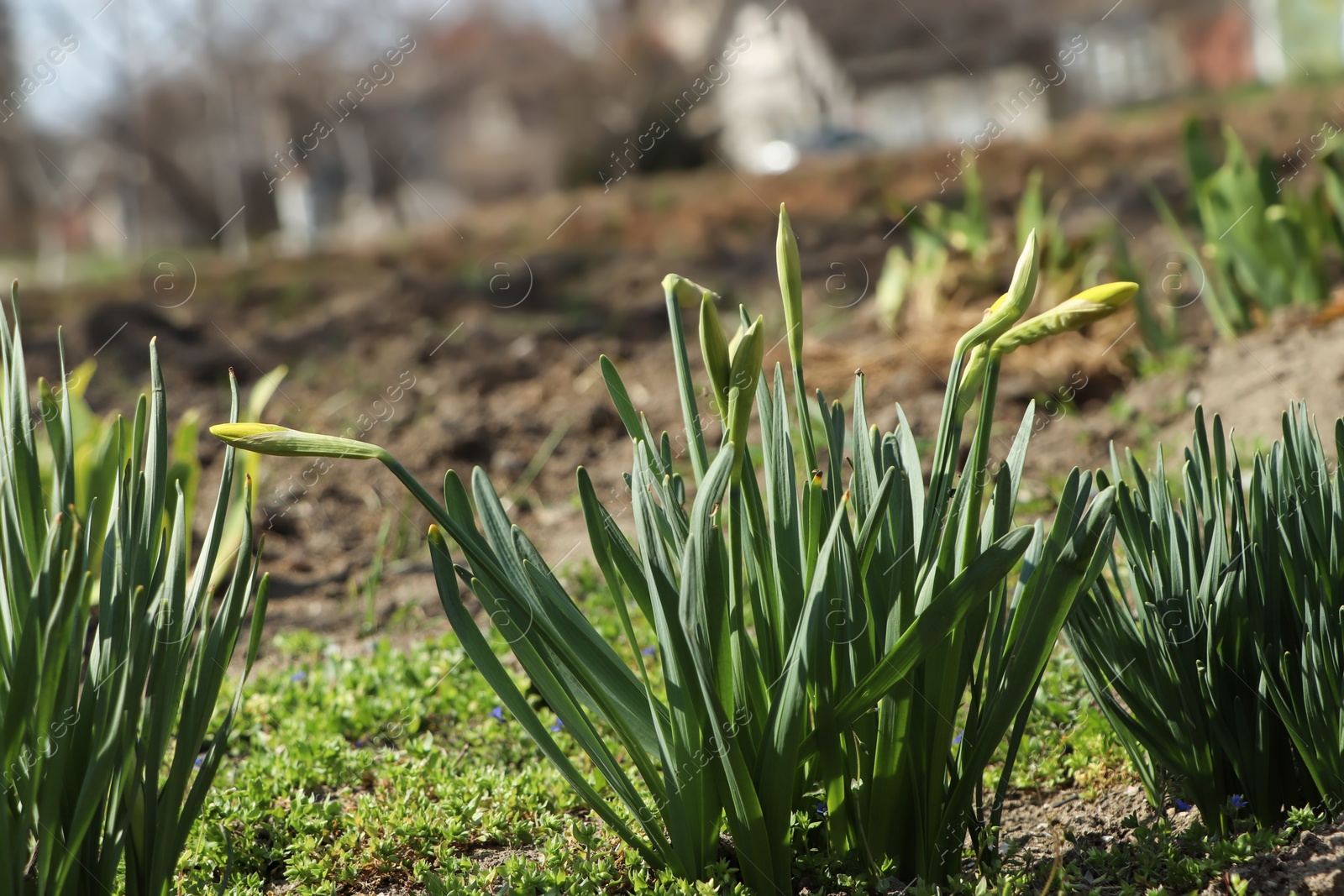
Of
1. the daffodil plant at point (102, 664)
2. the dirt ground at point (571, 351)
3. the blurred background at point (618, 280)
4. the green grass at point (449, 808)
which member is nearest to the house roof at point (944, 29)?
the blurred background at point (618, 280)

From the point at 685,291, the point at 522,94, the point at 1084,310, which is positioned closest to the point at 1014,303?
the point at 1084,310

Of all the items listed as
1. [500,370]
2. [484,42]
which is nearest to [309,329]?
[500,370]

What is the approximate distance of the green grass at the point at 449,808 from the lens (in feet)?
4.58

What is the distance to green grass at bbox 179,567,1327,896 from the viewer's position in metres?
1.40

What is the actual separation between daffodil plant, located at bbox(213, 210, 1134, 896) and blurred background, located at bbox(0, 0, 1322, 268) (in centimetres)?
1243

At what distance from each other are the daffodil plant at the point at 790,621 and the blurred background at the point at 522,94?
12431 millimetres

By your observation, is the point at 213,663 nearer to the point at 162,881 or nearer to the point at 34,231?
the point at 162,881

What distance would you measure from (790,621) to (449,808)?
73 cm

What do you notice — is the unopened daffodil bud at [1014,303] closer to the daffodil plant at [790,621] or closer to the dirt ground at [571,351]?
the daffodil plant at [790,621]

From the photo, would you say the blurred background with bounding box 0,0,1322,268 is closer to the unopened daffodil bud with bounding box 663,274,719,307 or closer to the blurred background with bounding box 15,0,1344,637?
the blurred background with bounding box 15,0,1344,637

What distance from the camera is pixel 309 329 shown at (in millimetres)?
5742

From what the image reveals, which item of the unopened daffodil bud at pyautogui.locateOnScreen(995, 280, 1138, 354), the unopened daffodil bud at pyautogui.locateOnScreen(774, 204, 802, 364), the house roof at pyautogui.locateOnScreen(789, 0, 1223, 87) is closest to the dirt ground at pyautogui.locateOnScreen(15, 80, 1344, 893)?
the unopened daffodil bud at pyautogui.locateOnScreen(995, 280, 1138, 354)

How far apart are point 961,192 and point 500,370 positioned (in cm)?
416

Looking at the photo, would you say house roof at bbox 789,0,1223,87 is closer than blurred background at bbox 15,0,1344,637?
No
